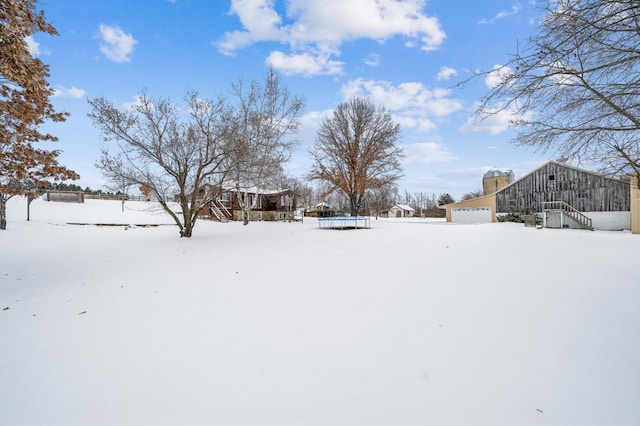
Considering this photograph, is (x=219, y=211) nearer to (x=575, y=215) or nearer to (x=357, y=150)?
(x=357, y=150)

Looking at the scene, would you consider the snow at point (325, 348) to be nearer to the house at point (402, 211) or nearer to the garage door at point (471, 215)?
the garage door at point (471, 215)

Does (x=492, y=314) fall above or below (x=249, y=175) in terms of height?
below

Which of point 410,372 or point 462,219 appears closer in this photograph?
point 410,372

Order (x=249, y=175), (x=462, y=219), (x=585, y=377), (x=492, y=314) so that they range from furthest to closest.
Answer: (x=462, y=219) → (x=249, y=175) → (x=492, y=314) → (x=585, y=377)

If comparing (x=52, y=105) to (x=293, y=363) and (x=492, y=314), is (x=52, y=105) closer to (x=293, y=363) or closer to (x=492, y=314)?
(x=293, y=363)

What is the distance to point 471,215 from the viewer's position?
2839 cm

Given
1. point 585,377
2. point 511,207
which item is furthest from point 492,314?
point 511,207

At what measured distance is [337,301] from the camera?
4.15 metres

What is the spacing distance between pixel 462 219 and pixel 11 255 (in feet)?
104

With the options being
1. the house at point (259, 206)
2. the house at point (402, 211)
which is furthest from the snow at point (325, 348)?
the house at point (402, 211)

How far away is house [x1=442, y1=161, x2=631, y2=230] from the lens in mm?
19656

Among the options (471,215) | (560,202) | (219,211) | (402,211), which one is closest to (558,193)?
(560,202)

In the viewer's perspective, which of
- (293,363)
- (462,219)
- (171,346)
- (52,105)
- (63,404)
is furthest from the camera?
(462,219)

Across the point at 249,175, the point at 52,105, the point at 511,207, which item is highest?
the point at 52,105
